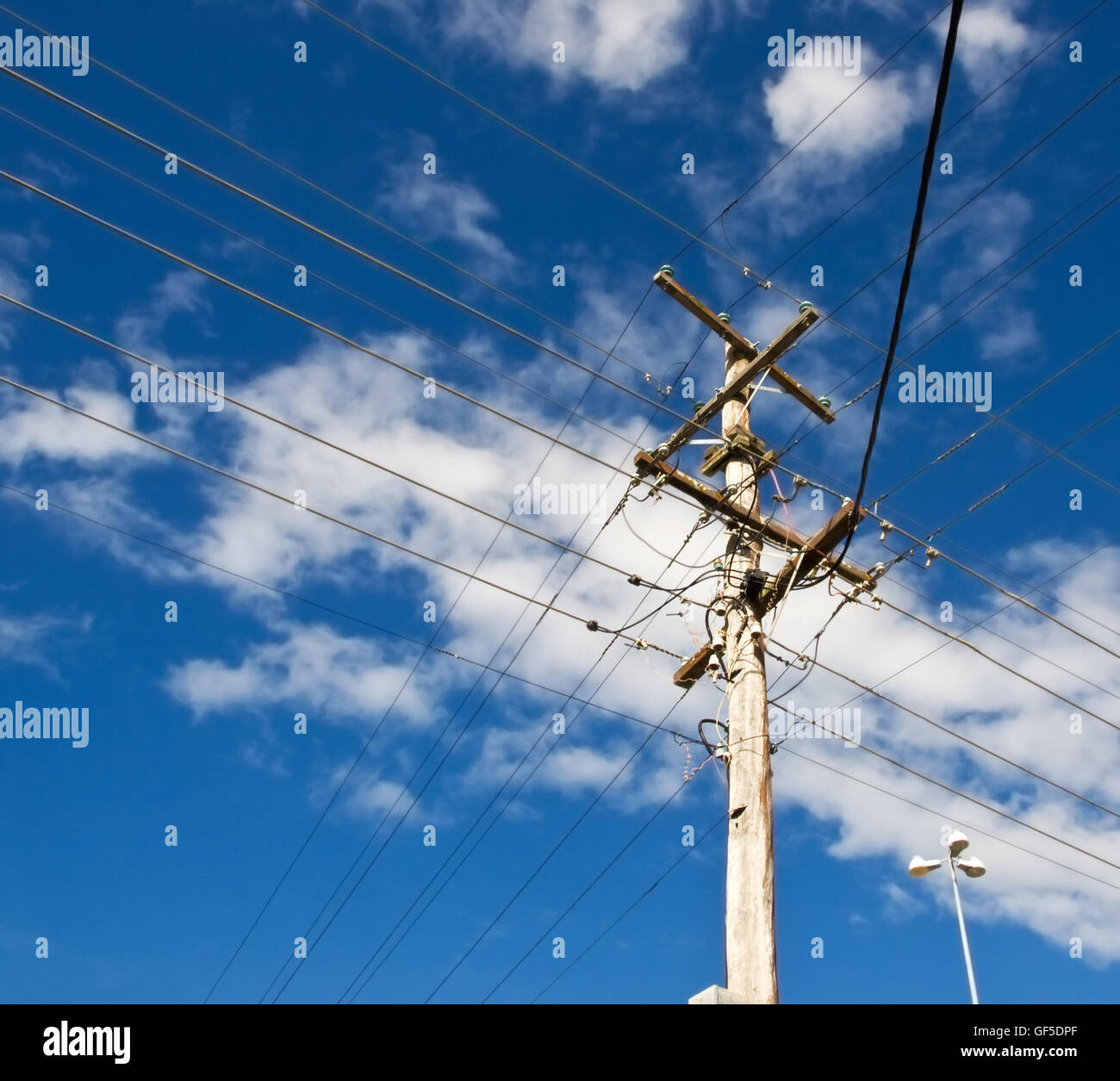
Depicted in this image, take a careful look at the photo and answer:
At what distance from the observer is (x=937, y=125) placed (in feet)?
16.7

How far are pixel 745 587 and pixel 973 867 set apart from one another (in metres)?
7.91

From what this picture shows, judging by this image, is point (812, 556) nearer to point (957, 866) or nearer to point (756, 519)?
point (756, 519)

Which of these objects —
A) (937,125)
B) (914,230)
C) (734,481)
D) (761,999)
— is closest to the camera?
(937,125)

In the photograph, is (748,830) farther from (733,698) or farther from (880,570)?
(880,570)

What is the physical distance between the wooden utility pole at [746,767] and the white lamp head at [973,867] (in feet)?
25.3

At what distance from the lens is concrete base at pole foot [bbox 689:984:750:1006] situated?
23.2 feet

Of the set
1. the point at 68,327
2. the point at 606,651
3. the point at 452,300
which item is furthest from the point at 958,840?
the point at 68,327

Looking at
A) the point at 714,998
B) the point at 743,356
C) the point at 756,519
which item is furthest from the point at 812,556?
the point at 714,998

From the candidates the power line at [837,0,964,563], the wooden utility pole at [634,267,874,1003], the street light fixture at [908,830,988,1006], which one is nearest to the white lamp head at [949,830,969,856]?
the street light fixture at [908,830,988,1006]

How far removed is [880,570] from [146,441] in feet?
24.0

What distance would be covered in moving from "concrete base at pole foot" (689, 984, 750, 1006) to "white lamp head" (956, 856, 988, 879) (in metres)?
9.73

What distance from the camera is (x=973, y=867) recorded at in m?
15.6

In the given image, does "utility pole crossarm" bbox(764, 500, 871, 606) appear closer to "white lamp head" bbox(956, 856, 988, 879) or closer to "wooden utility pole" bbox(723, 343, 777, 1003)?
"wooden utility pole" bbox(723, 343, 777, 1003)

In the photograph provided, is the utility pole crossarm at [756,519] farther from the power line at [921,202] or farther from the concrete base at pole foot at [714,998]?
the concrete base at pole foot at [714,998]
